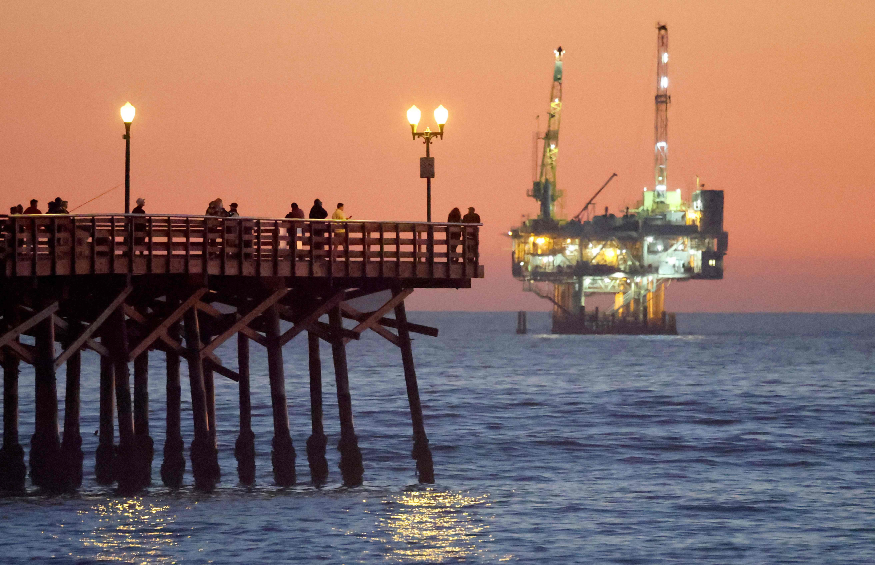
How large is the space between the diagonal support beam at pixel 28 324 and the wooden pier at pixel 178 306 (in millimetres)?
37

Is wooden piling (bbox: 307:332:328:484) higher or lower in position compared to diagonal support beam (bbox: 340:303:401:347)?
lower

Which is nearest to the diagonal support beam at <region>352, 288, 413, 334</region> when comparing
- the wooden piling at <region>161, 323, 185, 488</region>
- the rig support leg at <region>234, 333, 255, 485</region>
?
the rig support leg at <region>234, 333, 255, 485</region>

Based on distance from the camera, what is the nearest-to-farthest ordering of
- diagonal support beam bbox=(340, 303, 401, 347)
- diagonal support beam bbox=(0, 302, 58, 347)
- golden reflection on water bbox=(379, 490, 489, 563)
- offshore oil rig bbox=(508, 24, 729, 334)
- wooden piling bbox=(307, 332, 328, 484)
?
golden reflection on water bbox=(379, 490, 489, 563), diagonal support beam bbox=(0, 302, 58, 347), diagonal support beam bbox=(340, 303, 401, 347), wooden piling bbox=(307, 332, 328, 484), offshore oil rig bbox=(508, 24, 729, 334)

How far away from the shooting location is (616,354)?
135 meters

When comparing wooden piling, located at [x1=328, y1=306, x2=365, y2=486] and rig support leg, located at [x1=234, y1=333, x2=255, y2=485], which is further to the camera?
rig support leg, located at [x1=234, y1=333, x2=255, y2=485]

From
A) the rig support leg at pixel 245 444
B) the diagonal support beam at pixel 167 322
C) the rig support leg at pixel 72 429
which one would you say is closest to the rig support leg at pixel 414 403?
the rig support leg at pixel 245 444

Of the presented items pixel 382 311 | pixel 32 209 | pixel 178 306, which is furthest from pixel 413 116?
pixel 32 209

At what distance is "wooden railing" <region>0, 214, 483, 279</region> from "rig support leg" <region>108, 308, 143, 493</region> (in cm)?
140

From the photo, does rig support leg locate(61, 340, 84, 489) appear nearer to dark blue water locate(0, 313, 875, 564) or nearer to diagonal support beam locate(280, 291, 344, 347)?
dark blue water locate(0, 313, 875, 564)

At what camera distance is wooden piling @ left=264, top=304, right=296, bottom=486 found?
107ft

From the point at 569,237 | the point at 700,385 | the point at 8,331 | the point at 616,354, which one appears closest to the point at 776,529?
the point at 8,331

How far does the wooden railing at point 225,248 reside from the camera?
95.2 ft

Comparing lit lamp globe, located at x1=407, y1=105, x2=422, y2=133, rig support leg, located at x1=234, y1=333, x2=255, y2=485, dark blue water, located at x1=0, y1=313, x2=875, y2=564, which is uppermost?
lit lamp globe, located at x1=407, y1=105, x2=422, y2=133

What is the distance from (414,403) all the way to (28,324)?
9363 millimetres
